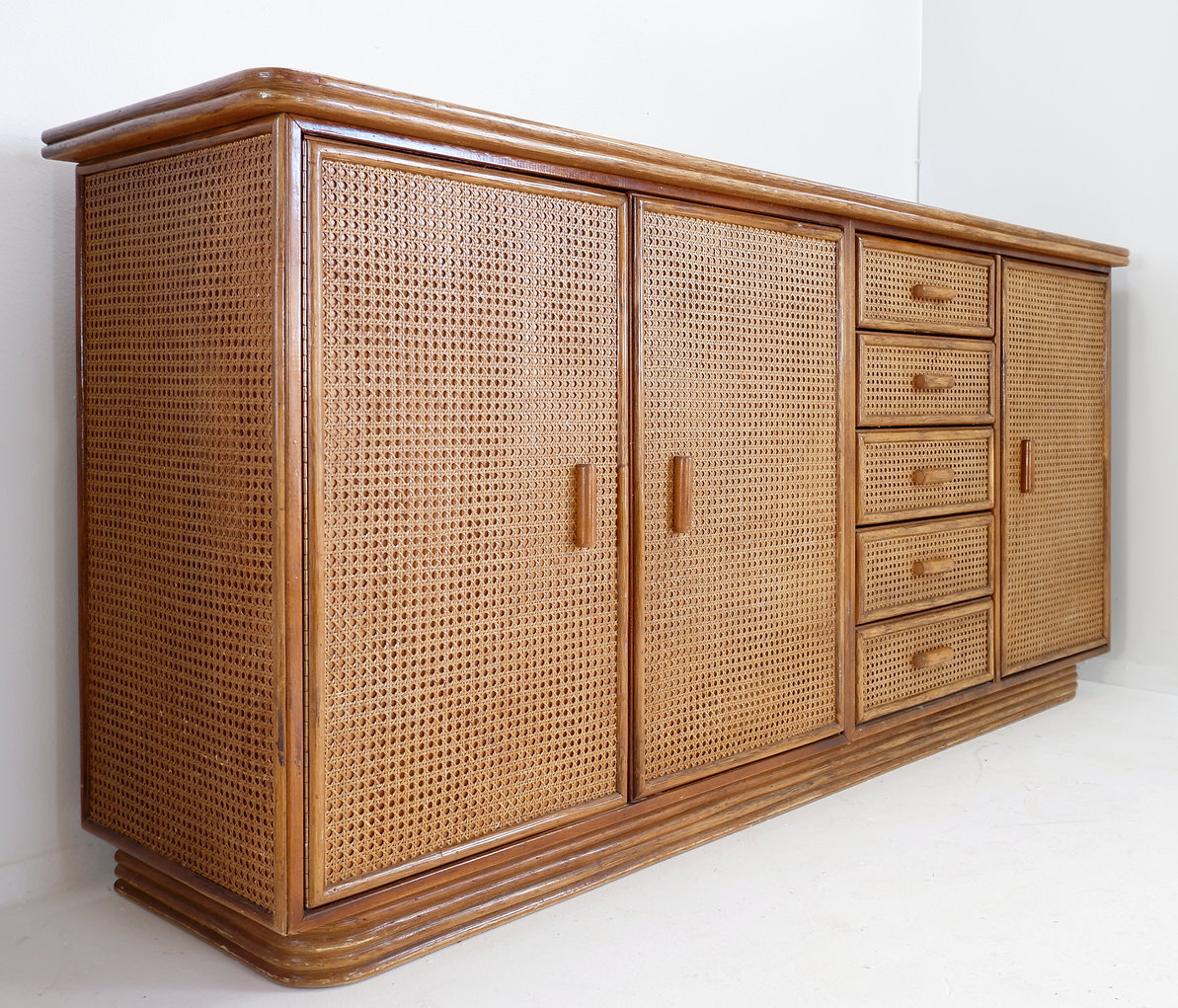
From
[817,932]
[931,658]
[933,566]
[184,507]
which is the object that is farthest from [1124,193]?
[184,507]

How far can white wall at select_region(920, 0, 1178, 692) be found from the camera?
308 centimetres

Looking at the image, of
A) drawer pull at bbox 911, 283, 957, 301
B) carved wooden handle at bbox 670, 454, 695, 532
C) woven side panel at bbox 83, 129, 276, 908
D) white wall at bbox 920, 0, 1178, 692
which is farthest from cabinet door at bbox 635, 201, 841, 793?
white wall at bbox 920, 0, 1178, 692

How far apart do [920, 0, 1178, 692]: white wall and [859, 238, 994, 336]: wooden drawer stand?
871 mm

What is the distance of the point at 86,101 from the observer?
5.85ft

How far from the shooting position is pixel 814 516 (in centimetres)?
210

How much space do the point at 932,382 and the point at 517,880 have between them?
1338 millimetres

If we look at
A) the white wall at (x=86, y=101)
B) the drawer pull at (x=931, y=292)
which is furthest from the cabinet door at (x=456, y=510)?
the drawer pull at (x=931, y=292)

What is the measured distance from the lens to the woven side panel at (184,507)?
141cm

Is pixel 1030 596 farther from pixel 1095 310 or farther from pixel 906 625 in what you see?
pixel 1095 310

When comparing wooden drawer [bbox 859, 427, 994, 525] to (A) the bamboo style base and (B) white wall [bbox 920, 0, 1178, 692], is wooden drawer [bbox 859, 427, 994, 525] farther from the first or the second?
(B) white wall [bbox 920, 0, 1178, 692]

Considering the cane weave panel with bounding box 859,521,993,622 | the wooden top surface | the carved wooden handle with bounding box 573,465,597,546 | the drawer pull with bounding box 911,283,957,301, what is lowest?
the cane weave panel with bounding box 859,521,993,622

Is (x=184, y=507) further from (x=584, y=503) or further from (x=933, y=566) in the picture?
(x=933, y=566)

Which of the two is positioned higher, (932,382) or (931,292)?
(931,292)

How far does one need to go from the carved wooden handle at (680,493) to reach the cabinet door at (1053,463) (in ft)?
3.57
